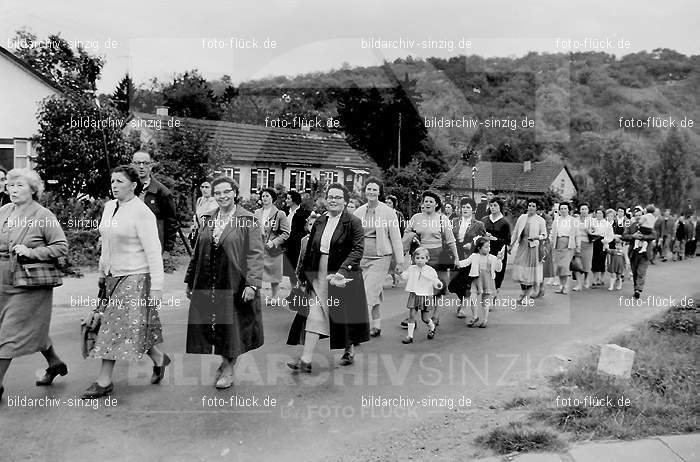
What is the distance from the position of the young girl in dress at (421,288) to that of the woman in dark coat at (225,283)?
2.85 m

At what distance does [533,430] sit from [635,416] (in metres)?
1.02

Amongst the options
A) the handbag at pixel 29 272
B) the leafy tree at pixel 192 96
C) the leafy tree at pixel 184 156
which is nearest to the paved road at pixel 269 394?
the handbag at pixel 29 272

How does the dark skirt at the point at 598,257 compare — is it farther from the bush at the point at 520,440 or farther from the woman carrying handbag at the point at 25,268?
the woman carrying handbag at the point at 25,268

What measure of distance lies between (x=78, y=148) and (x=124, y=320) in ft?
40.9

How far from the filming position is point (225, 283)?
227 inches

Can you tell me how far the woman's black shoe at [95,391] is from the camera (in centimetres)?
541

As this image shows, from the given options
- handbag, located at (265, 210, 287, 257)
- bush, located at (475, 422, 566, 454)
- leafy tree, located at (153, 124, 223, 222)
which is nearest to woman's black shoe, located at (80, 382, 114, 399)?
bush, located at (475, 422, 566, 454)

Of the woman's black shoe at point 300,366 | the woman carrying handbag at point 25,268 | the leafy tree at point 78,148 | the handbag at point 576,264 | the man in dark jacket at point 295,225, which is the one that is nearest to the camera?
the woman carrying handbag at point 25,268

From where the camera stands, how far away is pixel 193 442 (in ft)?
15.3

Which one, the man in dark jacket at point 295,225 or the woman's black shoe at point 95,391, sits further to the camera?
the man in dark jacket at point 295,225

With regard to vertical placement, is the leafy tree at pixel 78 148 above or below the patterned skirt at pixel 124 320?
above

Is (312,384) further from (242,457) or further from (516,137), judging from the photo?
(516,137)

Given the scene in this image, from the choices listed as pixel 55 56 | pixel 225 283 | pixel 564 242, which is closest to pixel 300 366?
pixel 225 283

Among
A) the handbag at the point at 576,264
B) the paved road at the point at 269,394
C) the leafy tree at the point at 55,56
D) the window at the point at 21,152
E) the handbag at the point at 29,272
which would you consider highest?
the leafy tree at the point at 55,56
